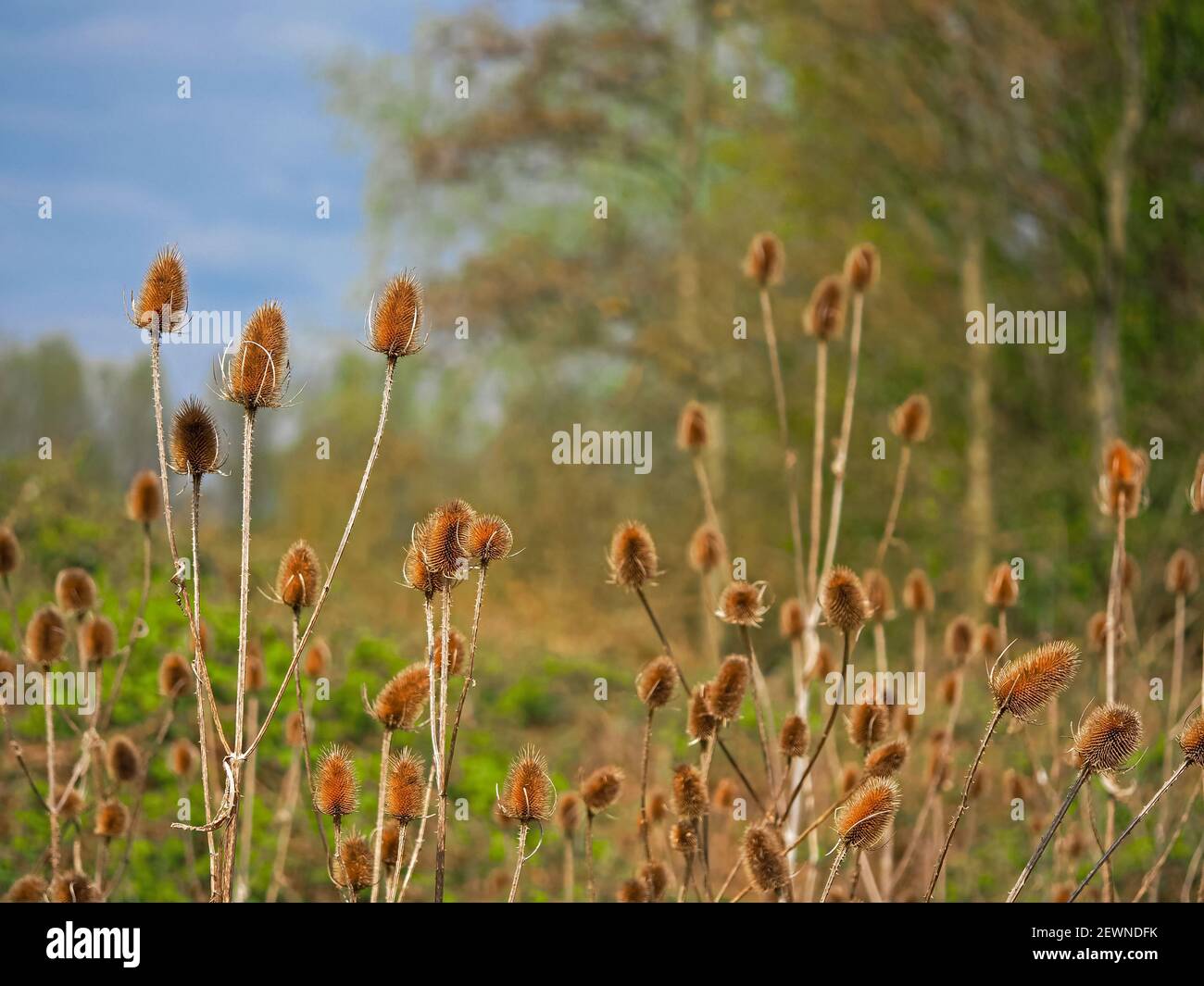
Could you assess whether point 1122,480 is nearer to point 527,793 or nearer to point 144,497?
point 527,793

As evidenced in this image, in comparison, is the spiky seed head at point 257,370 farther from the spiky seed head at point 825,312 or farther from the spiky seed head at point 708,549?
the spiky seed head at point 825,312

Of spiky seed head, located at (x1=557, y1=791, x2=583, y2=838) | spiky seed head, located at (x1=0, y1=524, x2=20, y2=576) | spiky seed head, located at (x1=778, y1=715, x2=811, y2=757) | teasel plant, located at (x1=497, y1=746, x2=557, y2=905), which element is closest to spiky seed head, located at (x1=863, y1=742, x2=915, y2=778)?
spiky seed head, located at (x1=778, y1=715, x2=811, y2=757)

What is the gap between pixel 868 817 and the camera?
5.93ft

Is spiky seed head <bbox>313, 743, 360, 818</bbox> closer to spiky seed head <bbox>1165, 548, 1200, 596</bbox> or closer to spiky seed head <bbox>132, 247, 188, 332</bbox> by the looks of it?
spiky seed head <bbox>132, 247, 188, 332</bbox>

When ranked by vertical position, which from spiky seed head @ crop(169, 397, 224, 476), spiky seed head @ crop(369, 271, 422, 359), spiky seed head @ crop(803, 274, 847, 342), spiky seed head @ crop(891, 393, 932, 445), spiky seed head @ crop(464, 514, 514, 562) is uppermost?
spiky seed head @ crop(803, 274, 847, 342)

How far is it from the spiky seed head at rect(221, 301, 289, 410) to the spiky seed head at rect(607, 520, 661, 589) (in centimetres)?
76

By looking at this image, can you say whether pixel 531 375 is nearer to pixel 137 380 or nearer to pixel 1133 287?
pixel 137 380

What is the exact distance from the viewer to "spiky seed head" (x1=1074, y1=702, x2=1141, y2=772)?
1.85m

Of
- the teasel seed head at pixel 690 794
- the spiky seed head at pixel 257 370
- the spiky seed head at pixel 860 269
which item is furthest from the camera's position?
the spiky seed head at pixel 860 269

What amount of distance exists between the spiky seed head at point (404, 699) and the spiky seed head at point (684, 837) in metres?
0.50

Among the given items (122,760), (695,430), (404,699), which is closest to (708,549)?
(695,430)

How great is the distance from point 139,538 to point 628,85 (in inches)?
289

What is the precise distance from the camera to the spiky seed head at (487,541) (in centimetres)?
181

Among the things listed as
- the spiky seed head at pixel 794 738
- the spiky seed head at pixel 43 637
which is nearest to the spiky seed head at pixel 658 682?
the spiky seed head at pixel 794 738
